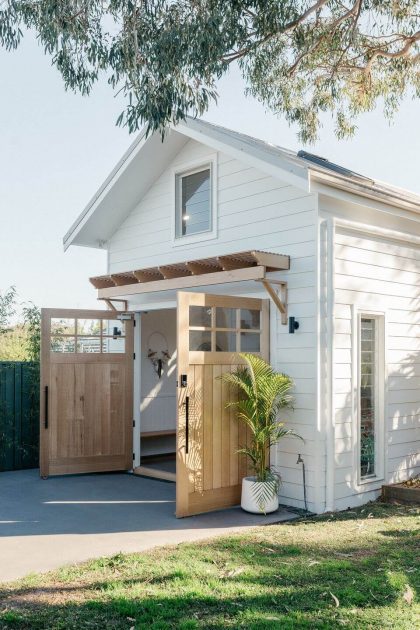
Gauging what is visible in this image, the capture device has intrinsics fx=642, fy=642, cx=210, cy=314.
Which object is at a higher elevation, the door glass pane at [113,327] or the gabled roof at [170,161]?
the gabled roof at [170,161]

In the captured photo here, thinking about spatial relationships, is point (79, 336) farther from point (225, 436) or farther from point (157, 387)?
point (225, 436)

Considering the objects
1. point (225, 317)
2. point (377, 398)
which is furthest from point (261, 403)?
point (377, 398)

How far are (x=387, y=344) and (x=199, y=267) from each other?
2574 mm

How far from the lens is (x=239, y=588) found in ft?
14.8

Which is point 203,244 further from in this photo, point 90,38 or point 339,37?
point 339,37

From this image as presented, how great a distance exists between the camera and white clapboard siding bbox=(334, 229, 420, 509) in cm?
739

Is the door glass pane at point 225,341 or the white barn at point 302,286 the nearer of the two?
the white barn at point 302,286

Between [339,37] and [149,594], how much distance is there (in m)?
8.63

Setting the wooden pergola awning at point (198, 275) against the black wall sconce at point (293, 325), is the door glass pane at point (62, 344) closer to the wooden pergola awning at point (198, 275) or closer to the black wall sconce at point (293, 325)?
the wooden pergola awning at point (198, 275)

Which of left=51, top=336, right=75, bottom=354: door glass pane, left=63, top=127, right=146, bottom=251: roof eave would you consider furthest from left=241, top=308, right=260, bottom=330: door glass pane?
left=63, top=127, right=146, bottom=251: roof eave

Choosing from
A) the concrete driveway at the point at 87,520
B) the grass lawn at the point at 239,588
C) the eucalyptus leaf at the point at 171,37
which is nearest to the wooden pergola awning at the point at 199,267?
the eucalyptus leaf at the point at 171,37

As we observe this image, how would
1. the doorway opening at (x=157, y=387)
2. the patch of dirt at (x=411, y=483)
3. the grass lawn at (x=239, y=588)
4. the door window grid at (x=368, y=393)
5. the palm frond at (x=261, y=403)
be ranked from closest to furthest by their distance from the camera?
the grass lawn at (x=239, y=588) < the palm frond at (x=261, y=403) < the door window grid at (x=368, y=393) < the patch of dirt at (x=411, y=483) < the doorway opening at (x=157, y=387)

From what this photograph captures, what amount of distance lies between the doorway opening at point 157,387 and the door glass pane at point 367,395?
3.88m

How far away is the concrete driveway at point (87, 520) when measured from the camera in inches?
218
